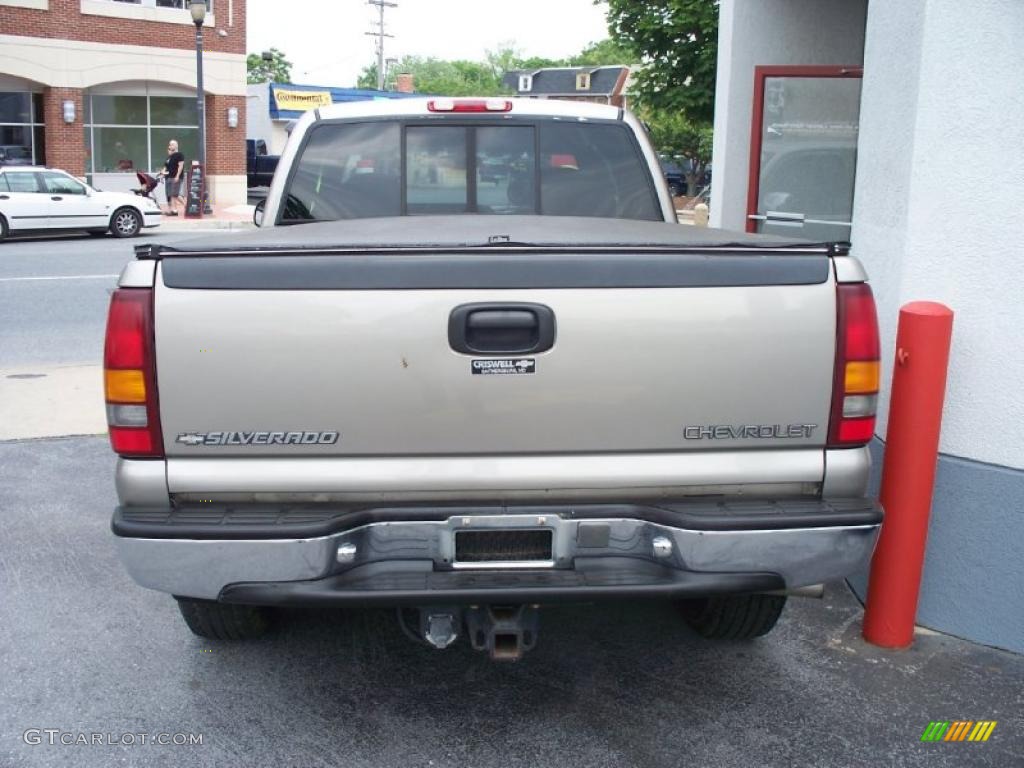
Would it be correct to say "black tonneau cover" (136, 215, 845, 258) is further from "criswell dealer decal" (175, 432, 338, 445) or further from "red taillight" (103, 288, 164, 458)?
"criswell dealer decal" (175, 432, 338, 445)

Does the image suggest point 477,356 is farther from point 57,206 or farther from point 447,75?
point 447,75

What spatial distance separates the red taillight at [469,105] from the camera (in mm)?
5348

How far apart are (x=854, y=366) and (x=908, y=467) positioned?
3.54 feet

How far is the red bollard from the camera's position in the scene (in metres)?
4.14

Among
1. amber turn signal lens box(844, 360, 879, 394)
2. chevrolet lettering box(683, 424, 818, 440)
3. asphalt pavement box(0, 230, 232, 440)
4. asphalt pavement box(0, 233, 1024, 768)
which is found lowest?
asphalt pavement box(0, 233, 1024, 768)

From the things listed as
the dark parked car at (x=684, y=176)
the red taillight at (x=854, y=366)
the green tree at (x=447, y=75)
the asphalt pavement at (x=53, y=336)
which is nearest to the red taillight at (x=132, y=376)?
the asphalt pavement at (x=53, y=336)

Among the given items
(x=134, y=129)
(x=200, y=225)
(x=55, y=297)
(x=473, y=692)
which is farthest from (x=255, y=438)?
(x=134, y=129)

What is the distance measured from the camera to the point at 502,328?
3250 mm

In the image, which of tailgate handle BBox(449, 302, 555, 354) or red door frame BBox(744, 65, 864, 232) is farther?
red door frame BBox(744, 65, 864, 232)

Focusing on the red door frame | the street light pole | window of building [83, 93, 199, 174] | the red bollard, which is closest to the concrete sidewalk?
the street light pole

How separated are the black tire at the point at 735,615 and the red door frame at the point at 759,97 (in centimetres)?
480

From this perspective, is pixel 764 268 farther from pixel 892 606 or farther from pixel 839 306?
pixel 892 606

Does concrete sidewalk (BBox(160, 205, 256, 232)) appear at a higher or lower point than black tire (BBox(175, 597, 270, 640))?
higher

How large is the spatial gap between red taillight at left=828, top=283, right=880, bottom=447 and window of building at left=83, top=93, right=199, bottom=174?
3063 cm
